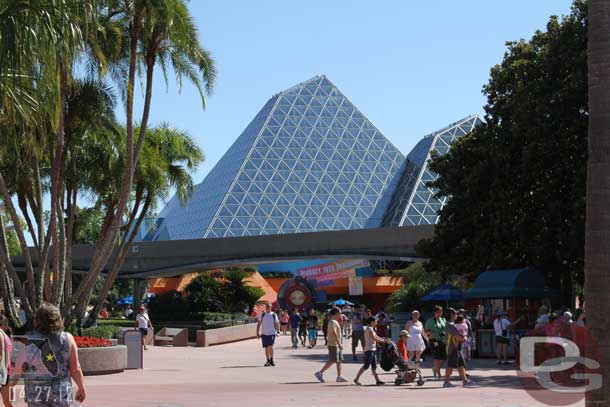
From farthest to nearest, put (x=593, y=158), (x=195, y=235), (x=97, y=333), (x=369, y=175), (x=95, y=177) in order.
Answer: (x=369, y=175) → (x=195, y=235) → (x=95, y=177) → (x=97, y=333) → (x=593, y=158)

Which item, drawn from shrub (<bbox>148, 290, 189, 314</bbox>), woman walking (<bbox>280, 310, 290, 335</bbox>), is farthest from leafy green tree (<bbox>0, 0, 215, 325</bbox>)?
shrub (<bbox>148, 290, 189, 314</bbox>)

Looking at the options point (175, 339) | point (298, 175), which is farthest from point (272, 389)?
point (298, 175)

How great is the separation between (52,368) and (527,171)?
23010 millimetres

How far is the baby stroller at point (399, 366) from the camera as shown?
18.2 metres

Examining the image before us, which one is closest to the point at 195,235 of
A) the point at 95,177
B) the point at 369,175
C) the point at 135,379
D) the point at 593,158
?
the point at 369,175

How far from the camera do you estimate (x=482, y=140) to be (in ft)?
107

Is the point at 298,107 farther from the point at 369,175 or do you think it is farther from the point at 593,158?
the point at 593,158

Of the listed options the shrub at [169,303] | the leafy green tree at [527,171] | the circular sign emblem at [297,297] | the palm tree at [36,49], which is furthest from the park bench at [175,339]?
the palm tree at [36,49]

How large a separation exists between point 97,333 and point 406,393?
39.5 feet

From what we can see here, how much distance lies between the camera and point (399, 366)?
18.3 metres

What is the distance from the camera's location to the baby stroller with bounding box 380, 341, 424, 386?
1825 centimetres

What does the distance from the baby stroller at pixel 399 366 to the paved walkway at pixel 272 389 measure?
17 cm

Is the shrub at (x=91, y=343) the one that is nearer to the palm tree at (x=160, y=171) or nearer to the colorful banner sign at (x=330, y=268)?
the palm tree at (x=160, y=171)

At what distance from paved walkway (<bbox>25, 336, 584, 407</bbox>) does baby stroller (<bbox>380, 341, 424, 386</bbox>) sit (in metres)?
0.17
